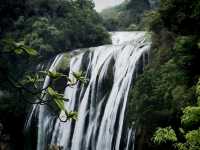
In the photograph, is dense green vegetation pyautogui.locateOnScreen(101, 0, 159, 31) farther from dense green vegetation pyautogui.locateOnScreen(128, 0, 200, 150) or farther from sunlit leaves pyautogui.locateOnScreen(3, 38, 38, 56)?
sunlit leaves pyautogui.locateOnScreen(3, 38, 38, 56)

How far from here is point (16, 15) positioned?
23.6 metres

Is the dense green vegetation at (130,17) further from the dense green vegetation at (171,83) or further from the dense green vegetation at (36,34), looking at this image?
the dense green vegetation at (171,83)

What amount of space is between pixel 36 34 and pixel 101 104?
7.25m

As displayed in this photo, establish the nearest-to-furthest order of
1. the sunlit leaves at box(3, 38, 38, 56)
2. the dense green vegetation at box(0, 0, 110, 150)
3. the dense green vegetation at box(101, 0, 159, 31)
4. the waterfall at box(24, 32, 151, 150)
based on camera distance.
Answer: the sunlit leaves at box(3, 38, 38, 56)
the waterfall at box(24, 32, 151, 150)
the dense green vegetation at box(0, 0, 110, 150)
the dense green vegetation at box(101, 0, 159, 31)

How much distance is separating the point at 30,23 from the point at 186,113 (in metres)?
17.8

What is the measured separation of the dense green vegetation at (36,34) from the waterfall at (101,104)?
1602 millimetres

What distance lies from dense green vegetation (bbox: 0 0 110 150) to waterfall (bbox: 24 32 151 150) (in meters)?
1.60

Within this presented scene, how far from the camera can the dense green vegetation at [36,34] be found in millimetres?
19719

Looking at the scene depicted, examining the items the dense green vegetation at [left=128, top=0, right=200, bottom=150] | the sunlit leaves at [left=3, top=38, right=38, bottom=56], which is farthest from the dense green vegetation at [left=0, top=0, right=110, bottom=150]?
the sunlit leaves at [left=3, top=38, right=38, bottom=56]

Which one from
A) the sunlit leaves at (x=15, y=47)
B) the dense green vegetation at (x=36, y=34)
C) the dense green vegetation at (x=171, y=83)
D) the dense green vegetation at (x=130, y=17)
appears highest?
the dense green vegetation at (x=130, y=17)

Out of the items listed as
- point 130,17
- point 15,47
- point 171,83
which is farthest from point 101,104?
point 130,17

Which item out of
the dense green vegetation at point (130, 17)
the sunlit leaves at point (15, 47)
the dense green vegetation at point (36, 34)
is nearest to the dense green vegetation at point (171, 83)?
the dense green vegetation at point (36, 34)

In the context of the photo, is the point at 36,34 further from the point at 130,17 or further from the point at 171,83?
the point at 130,17

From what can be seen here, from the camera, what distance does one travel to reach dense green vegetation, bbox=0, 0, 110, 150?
19.7m
